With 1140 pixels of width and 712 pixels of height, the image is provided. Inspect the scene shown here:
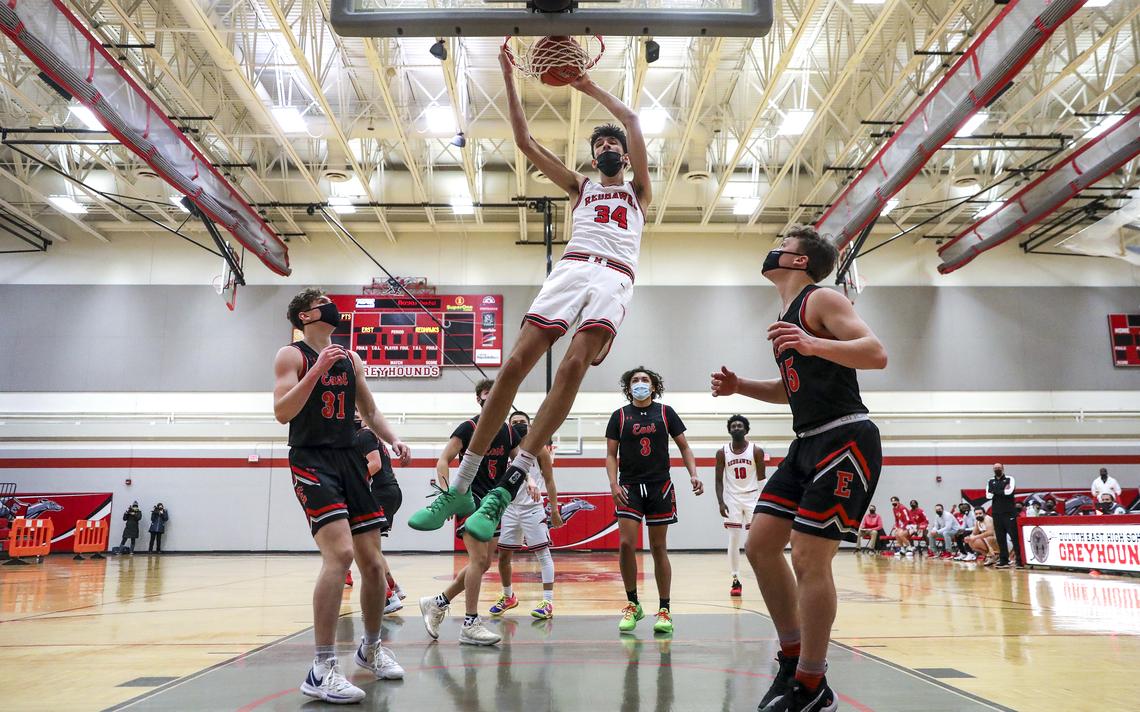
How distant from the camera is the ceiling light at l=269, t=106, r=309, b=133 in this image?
50.5 ft

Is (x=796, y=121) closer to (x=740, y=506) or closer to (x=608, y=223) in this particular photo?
(x=740, y=506)

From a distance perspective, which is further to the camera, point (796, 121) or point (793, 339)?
point (796, 121)

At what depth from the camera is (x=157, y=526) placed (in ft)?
66.3

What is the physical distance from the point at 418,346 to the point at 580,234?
17648 millimetres

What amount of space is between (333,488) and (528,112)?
15.8 metres

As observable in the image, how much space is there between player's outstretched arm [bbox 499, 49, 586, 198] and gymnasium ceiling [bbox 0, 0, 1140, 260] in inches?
351

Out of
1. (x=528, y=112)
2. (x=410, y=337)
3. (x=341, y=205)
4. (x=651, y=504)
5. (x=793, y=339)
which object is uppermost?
(x=528, y=112)

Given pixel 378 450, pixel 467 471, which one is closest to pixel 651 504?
pixel 467 471

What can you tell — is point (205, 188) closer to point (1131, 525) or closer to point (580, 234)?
point (580, 234)

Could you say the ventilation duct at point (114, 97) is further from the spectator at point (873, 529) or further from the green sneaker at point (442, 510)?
the spectator at point (873, 529)

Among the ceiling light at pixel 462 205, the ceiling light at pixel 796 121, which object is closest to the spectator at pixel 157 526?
the ceiling light at pixel 462 205

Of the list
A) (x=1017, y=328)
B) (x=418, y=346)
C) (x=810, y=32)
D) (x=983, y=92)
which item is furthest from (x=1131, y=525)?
(x=418, y=346)

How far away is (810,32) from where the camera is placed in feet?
51.6

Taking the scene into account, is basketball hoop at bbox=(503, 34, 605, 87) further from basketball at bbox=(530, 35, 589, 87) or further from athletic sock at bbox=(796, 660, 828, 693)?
athletic sock at bbox=(796, 660, 828, 693)
